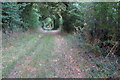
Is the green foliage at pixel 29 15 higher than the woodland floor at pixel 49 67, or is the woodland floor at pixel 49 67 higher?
the green foliage at pixel 29 15

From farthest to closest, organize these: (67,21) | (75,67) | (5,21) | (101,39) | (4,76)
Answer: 1. (67,21)
2. (5,21)
3. (101,39)
4. (75,67)
5. (4,76)

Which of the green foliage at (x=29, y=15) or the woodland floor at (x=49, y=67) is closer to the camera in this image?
the woodland floor at (x=49, y=67)

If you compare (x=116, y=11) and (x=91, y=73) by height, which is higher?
(x=116, y=11)

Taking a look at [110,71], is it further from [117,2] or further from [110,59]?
[117,2]

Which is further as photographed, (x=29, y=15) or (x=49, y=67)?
(x=29, y=15)

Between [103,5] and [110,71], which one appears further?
[103,5]

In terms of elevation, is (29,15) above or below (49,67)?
above

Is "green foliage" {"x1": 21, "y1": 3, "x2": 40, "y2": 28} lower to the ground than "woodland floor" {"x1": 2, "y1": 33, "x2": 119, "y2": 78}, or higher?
higher

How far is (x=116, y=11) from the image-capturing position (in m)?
5.00

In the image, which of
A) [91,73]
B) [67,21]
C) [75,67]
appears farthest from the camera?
[67,21]

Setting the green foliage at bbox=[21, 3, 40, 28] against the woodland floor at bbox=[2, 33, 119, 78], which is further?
the green foliage at bbox=[21, 3, 40, 28]

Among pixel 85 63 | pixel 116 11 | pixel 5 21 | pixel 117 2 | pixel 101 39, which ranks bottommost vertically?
pixel 85 63

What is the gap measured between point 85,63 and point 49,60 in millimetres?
1548

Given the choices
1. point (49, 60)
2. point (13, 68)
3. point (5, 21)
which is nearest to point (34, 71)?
point (13, 68)
